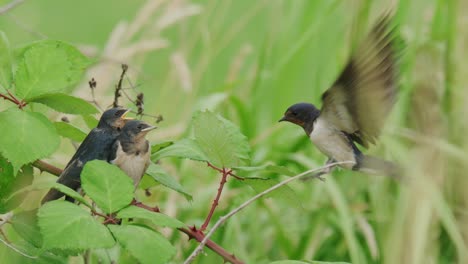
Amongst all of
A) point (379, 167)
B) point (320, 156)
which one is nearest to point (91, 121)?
point (379, 167)

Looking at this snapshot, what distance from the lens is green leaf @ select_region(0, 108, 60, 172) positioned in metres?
0.95

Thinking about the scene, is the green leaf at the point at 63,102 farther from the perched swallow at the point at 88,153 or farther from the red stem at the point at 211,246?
the red stem at the point at 211,246

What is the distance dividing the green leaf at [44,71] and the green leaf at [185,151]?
0.42 ft

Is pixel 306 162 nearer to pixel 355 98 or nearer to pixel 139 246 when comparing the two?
pixel 355 98

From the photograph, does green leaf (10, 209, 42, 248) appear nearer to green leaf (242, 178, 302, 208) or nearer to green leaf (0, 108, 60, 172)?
green leaf (0, 108, 60, 172)

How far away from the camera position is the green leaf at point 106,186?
35.9 inches

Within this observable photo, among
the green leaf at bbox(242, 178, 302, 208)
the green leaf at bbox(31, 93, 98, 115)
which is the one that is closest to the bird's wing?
the green leaf at bbox(242, 178, 302, 208)

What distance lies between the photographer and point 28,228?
3.37 ft

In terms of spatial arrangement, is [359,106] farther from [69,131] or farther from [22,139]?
[22,139]

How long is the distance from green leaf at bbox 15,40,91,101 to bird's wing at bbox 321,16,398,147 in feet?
1.42

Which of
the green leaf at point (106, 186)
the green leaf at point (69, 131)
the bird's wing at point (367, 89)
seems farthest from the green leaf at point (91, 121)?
the bird's wing at point (367, 89)

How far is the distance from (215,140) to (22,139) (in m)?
0.20

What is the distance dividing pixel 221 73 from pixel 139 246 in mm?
5212

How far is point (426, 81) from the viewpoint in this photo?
2996 mm
